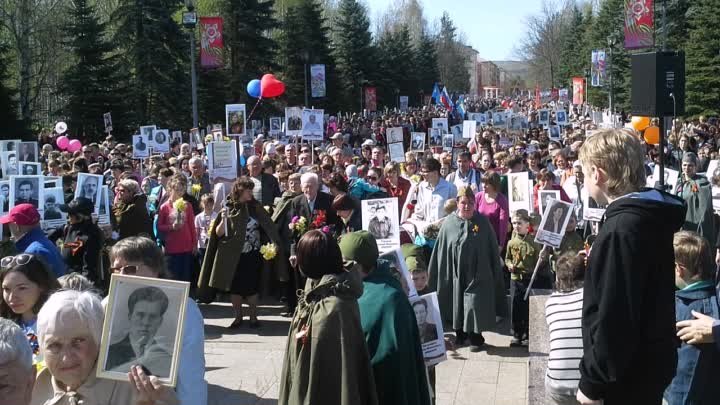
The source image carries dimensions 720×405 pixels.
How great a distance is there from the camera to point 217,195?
450 inches

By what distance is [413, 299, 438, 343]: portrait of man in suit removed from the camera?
528cm

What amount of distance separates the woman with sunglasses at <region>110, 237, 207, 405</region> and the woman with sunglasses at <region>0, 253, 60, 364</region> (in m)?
0.54

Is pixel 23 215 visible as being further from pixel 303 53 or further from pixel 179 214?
pixel 303 53

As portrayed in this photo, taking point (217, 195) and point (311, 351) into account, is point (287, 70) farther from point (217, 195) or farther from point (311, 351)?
point (311, 351)

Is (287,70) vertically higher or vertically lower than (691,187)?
higher

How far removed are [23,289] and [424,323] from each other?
254cm

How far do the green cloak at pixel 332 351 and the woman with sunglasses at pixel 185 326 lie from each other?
51 centimetres

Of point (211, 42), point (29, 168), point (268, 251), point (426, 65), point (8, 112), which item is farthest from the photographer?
point (426, 65)

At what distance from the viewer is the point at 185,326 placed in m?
3.65

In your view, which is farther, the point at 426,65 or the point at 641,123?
the point at 426,65

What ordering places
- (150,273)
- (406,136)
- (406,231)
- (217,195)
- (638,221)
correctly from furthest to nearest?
(406,136)
(217,195)
(406,231)
(150,273)
(638,221)

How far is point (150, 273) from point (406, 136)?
102ft

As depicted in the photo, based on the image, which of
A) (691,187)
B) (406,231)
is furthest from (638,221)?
(691,187)

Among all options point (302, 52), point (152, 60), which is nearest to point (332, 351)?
point (152, 60)
